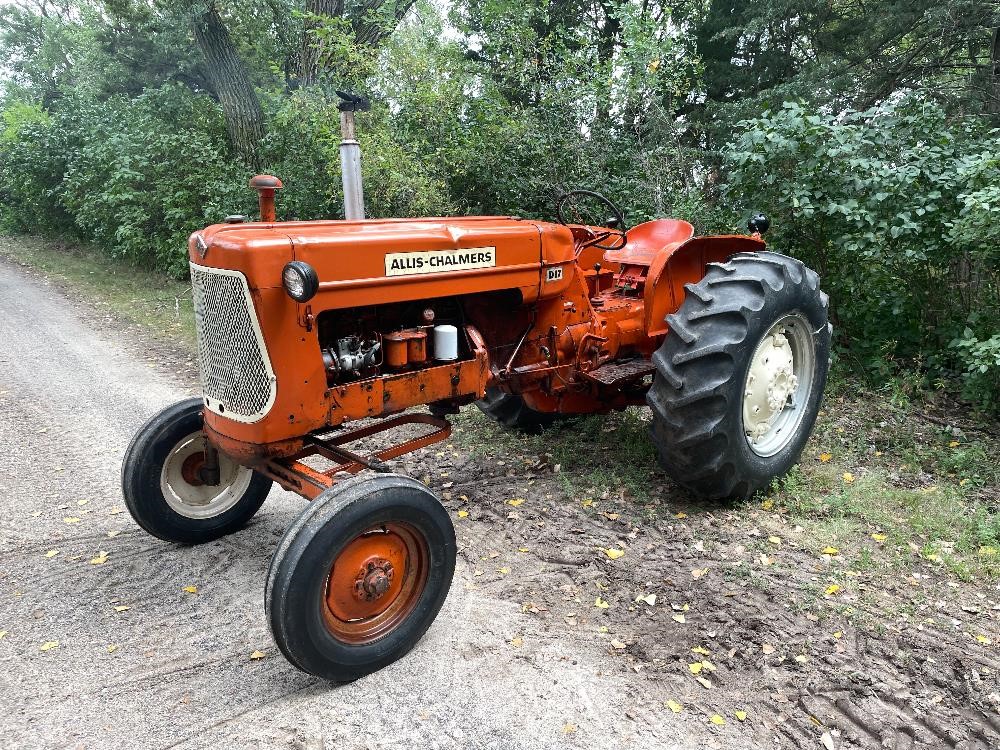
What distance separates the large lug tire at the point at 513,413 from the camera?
200 inches

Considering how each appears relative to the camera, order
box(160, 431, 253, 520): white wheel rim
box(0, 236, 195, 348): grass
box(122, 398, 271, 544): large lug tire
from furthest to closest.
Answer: box(0, 236, 195, 348): grass, box(160, 431, 253, 520): white wheel rim, box(122, 398, 271, 544): large lug tire

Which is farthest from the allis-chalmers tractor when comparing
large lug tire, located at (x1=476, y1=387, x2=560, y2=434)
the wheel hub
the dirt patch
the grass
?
the grass

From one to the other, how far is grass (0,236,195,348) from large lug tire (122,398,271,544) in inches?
195

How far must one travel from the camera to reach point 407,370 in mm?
3400

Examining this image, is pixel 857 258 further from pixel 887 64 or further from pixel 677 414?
pixel 887 64

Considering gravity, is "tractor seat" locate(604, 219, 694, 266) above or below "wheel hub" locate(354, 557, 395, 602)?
above

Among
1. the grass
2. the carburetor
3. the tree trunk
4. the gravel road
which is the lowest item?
the gravel road

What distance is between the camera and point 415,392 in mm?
3373

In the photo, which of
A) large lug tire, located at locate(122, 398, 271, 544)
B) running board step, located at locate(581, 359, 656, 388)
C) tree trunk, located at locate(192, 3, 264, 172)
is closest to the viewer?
large lug tire, located at locate(122, 398, 271, 544)

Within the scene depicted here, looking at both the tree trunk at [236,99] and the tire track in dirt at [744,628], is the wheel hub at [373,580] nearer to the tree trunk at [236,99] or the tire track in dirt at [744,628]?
the tire track in dirt at [744,628]

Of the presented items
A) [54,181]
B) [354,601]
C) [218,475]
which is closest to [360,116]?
[218,475]

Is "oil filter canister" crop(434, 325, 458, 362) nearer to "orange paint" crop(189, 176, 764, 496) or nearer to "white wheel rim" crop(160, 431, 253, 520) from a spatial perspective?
"orange paint" crop(189, 176, 764, 496)

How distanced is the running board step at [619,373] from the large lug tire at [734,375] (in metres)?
0.39

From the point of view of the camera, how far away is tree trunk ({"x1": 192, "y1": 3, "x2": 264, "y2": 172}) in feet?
38.0
